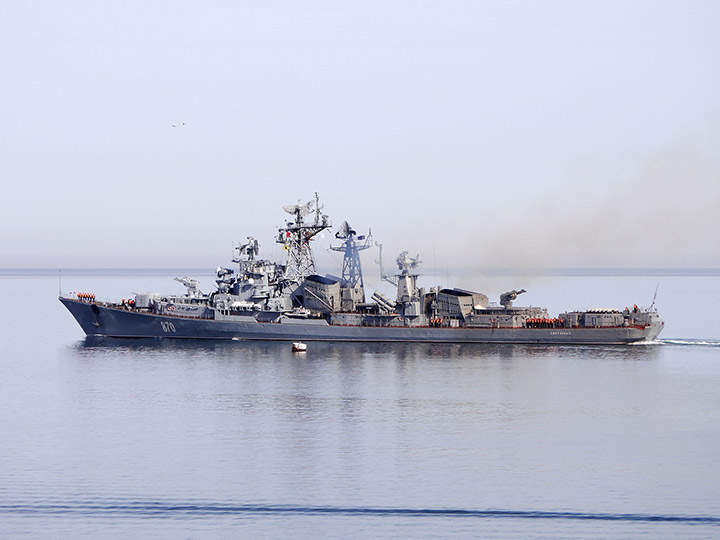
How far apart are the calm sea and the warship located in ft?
48.1

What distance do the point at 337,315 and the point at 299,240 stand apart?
1270cm

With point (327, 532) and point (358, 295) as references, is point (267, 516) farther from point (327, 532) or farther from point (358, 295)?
point (358, 295)

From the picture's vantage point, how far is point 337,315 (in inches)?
3952

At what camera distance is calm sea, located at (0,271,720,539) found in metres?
38.7

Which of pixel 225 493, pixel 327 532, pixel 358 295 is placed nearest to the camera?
pixel 327 532

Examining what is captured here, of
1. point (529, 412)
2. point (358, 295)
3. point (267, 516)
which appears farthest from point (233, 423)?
point (358, 295)

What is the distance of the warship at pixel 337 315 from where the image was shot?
98000 mm

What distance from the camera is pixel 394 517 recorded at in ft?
128

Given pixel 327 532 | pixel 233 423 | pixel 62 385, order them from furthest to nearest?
pixel 62 385 < pixel 233 423 < pixel 327 532

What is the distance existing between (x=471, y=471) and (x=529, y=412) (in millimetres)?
15824

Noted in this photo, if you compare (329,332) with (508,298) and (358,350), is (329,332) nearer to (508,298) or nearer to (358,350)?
(358,350)

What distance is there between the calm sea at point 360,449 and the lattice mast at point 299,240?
24.1m

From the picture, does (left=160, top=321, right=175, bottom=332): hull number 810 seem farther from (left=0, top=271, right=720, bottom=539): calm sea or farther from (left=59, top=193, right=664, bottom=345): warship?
(left=0, top=271, right=720, bottom=539): calm sea

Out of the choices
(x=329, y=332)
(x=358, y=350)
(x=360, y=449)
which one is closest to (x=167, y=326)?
(x=329, y=332)
